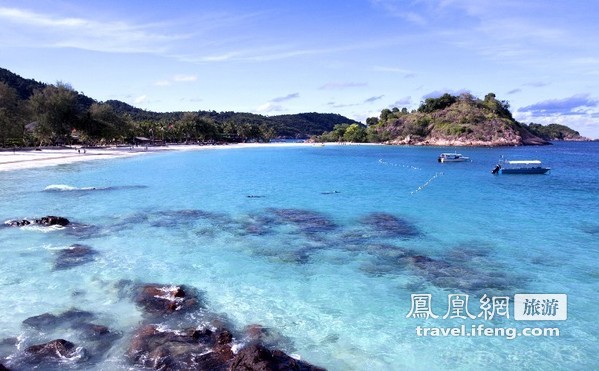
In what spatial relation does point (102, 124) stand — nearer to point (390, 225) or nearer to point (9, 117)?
point (9, 117)

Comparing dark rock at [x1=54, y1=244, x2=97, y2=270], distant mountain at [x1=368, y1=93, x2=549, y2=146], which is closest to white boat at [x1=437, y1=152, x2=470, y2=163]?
dark rock at [x1=54, y1=244, x2=97, y2=270]

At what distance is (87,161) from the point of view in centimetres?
6906

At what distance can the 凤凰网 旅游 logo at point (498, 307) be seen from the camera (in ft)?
41.2

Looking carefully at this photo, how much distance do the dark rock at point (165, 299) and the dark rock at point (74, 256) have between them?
428 centimetres

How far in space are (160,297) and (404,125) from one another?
643ft

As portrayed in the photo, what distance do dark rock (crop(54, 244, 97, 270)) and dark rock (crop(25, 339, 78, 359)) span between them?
6.72 meters

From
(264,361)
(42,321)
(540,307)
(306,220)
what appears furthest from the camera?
(306,220)

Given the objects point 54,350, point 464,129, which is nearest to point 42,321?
point 54,350

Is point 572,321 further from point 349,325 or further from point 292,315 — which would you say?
point 292,315

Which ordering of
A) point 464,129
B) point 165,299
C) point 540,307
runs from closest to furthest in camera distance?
1. point 165,299
2. point 540,307
3. point 464,129

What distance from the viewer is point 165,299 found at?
42.7 ft

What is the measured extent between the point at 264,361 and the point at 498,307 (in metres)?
8.39

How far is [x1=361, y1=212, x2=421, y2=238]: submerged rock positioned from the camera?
879 inches

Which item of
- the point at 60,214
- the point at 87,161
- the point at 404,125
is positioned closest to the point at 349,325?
the point at 60,214
